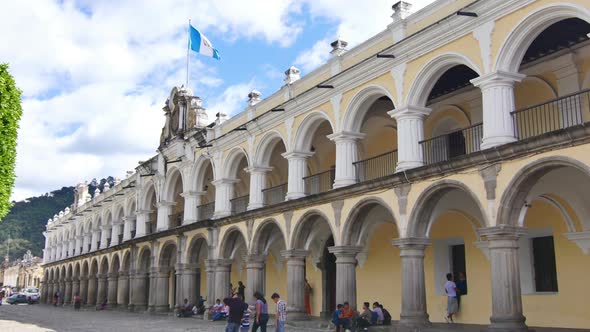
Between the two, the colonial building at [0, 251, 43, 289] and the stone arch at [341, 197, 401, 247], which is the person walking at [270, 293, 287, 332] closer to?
the stone arch at [341, 197, 401, 247]

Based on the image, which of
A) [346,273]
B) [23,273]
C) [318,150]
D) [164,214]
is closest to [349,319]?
[346,273]

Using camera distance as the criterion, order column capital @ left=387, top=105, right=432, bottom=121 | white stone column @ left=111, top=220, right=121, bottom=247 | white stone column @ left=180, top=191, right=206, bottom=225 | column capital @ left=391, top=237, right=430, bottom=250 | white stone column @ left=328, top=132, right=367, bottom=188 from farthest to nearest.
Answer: white stone column @ left=111, top=220, right=121, bottom=247 < white stone column @ left=180, top=191, right=206, bottom=225 < white stone column @ left=328, top=132, right=367, bottom=188 < column capital @ left=387, top=105, right=432, bottom=121 < column capital @ left=391, top=237, right=430, bottom=250

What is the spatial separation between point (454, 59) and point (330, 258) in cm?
1086

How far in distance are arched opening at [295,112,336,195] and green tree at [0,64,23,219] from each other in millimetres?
8945

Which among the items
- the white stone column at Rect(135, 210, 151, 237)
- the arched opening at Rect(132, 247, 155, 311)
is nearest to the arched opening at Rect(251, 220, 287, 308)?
the arched opening at Rect(132, 247, 155, 311)

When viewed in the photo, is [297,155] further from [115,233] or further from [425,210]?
[115,233]

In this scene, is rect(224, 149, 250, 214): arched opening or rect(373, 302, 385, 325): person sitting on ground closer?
rect(373, 302, 385, 325): person sitting on ground

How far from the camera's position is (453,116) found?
1858 centimetres

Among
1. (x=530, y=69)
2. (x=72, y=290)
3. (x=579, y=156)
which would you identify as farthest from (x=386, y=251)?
(x=72, y=290)

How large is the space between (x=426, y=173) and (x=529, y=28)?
390cm

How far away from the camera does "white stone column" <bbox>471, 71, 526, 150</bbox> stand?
13.2 m

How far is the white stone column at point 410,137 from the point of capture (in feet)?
51.4

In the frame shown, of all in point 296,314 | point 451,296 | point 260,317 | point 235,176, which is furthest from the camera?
point 235,176

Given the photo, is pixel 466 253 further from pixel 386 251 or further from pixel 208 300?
pixel 208 300
